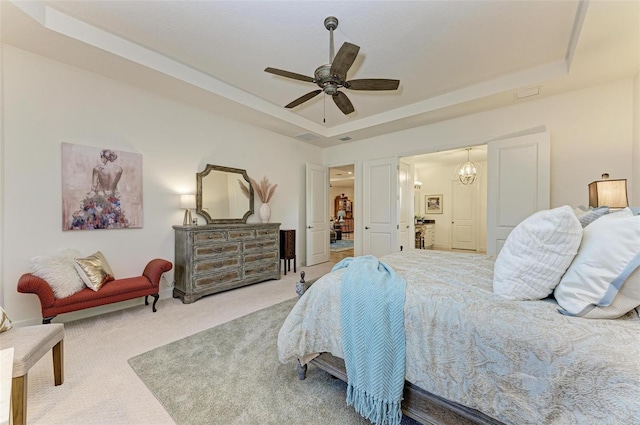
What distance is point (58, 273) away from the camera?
8.34 feet

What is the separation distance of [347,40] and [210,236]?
301cm

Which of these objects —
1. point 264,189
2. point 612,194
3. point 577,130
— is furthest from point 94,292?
point 577,130

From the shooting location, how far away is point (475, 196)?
791 centimetres

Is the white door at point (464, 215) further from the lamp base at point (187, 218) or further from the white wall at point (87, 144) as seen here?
the lamp base at point (187, 218)

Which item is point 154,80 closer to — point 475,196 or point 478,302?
point 478,302

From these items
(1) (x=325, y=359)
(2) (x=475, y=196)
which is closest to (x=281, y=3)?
(1) (x=325, y=359)

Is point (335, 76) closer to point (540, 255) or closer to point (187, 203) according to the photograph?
point (540, 255)

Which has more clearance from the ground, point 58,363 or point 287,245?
point 287,245

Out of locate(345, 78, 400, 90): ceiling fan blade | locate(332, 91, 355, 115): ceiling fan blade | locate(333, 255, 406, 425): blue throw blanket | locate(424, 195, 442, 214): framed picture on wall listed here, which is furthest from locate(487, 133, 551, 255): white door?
locate(424, 195, 442, 214): framed picture on wall

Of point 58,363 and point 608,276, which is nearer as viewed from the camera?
point 608,276

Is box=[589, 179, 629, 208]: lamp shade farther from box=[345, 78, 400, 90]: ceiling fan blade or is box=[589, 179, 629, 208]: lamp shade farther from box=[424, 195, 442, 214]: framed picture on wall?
box=[424, 195, 442, 214]: framed picture on wall

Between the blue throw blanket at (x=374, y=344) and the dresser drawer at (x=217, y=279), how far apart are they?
2.66 m

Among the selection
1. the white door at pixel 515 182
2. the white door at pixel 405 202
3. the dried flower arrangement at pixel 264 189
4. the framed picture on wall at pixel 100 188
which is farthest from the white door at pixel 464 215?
the framed picture on wall at pixel 100 188

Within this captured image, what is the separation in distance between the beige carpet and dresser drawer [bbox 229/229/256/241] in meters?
0.84
